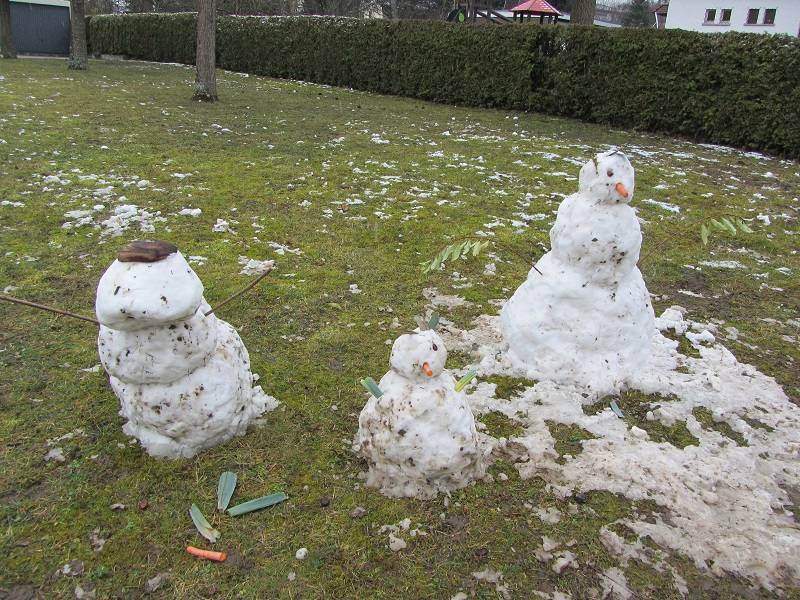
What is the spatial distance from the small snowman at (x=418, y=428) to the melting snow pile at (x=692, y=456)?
1.46 ft

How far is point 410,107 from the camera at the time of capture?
575 inches

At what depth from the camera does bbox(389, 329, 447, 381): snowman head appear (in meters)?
2.42

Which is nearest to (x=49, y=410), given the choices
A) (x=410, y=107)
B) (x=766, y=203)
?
(x=766, y=203)

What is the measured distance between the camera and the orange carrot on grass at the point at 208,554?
221 centimetres

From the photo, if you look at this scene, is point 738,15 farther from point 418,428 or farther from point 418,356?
point 418,428

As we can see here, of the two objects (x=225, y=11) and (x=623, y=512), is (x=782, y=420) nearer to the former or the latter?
(x=623, y=512)

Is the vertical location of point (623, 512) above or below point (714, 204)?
below

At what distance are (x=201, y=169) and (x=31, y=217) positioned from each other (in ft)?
7.68

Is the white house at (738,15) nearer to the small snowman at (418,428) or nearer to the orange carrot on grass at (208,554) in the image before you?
the small snowman at (418,428)

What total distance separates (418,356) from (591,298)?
1.36 meters

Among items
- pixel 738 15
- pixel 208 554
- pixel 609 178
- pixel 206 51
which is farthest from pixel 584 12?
pixel 738 15

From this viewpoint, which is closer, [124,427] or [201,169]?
[124,427]

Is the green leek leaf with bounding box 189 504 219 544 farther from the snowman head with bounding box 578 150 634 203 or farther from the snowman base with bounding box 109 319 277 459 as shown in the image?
the snowman head with bounding box 578 150 634 203

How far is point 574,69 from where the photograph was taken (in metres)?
12.9
